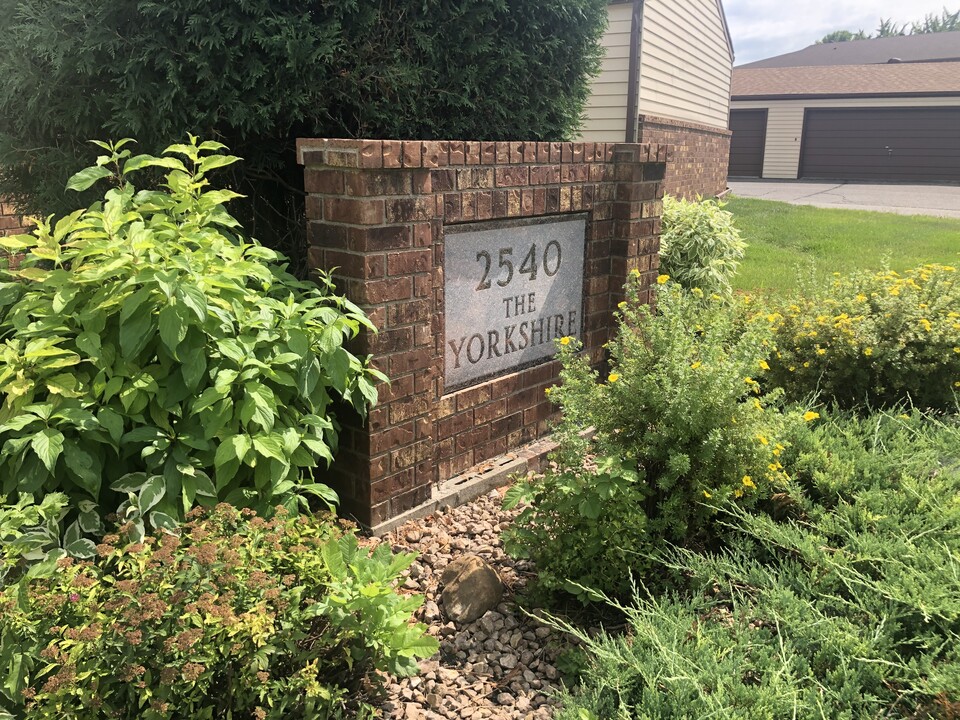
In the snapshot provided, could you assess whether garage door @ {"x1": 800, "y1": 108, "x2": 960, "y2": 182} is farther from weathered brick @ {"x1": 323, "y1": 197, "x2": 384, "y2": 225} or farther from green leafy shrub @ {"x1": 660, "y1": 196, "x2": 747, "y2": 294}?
weathered brick @ {"x1": 323, "y1": 197, "x2": 384, "y2": 225}

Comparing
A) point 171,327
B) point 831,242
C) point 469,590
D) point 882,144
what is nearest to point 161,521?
point 171,327

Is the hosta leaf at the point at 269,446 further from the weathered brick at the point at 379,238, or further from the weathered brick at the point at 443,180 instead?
the weathered brick at the point at 443,180

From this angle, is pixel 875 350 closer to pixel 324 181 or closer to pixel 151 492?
pixel 324 181

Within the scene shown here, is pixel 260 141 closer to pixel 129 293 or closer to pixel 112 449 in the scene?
pixel 129 293

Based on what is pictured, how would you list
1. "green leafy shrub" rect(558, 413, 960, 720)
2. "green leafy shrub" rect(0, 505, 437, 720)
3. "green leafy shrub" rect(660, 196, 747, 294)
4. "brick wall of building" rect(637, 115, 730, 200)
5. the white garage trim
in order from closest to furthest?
"green leafy shrub" rect(0, 505, 437, 720)
"green leafy shrub" rect(558, 413, 960, 720)
"green leafy shrub" rect(660, 196, 747, 294)
"brick wall of building" rect(637, 115, 730, 200)
the white garage trim

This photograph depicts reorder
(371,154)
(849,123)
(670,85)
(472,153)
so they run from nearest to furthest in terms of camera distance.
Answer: (371,154)
(472,153)
(670,85)
(849,123)

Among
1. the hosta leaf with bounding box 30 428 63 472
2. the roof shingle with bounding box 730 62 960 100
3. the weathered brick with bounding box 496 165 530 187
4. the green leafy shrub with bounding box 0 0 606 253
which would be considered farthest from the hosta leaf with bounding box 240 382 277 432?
the roof shingle with bounding box 730 62 960 100

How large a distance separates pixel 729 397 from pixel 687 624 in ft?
3.40

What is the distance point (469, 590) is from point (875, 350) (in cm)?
299

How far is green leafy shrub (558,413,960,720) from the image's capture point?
1.88m

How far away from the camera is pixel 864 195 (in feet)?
67.7

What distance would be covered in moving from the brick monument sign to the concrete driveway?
14237 millimetres

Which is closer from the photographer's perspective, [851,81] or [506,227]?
[506,227]

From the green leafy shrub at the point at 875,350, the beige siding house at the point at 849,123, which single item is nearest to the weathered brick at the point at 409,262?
the green leafy shrub at the point at 875,350
